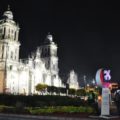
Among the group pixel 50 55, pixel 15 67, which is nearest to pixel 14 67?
pixel 15 67

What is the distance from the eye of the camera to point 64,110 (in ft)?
80.8

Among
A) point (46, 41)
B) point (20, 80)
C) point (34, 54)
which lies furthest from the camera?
point (46, 41)

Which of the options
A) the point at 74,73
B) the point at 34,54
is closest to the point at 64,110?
the point at 34,54

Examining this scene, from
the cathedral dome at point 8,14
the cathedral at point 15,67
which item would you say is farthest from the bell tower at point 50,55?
the cathedral dome at point 8,14

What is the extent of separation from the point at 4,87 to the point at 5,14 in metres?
30.7

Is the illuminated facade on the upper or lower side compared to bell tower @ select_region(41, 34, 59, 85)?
lower

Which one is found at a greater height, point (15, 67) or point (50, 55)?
point (50, 55)

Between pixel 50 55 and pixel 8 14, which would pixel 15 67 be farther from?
pixel 50 55

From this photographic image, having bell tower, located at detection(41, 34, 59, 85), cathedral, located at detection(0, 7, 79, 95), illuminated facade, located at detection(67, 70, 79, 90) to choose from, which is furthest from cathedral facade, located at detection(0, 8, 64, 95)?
illuminated facade, located at detection(67, 70, 79, 90)

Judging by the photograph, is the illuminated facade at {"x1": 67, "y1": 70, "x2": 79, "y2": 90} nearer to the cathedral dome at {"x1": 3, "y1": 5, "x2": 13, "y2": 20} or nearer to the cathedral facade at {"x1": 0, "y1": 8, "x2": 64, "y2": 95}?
the cathedral facade at {"x1": 0, "y1": 8, "x2": 64, "y2": 95}

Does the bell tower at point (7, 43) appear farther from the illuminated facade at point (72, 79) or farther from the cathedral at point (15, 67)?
the illuminated facade at point (72, 79)

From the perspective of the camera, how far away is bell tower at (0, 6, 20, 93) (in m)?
108

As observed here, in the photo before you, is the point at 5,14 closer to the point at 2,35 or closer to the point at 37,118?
the point at 2,35

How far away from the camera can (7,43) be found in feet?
368
